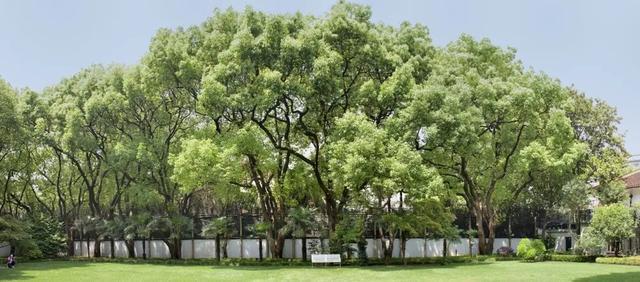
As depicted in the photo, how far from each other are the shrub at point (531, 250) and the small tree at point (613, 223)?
298 cm

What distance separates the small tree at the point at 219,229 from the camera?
118 ft

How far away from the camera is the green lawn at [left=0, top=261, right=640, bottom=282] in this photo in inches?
929

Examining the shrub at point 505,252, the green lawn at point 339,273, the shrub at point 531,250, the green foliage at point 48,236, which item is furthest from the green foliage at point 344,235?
the green foliage at point 48,236

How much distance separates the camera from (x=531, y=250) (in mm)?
33594

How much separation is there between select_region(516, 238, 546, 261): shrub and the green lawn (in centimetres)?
488

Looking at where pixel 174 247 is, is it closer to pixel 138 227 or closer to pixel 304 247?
pixel 138 227

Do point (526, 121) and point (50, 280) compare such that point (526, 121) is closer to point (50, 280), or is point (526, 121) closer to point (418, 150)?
point (418, 150)

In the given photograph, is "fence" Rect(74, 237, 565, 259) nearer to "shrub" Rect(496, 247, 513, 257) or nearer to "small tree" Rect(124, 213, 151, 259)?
"shrub" Rect(496, 247, 513, 257)

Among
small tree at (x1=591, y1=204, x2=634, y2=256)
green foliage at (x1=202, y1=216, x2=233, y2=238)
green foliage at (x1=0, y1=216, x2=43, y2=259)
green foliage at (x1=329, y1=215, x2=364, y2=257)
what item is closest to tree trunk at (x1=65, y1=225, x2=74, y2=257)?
green foliage at (x1=0, y1=216, x2=43, y2=259)

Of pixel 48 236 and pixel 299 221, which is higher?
pixel 299 221

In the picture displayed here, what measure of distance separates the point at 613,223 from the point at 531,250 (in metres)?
4.44

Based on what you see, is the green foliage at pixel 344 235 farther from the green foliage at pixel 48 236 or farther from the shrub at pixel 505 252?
the green foliage at pixel 48 236

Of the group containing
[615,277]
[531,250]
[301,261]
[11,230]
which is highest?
[11,230]

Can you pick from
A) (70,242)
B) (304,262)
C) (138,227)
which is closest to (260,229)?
(304,262)
